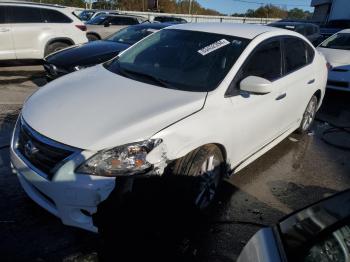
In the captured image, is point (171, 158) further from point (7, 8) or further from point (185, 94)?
point (7, 8)

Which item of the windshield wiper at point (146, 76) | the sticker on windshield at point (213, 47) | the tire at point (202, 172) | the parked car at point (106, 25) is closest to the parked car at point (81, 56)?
the windshield wiper at point (146, 76)

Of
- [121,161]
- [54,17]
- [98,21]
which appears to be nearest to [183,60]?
[121,161]

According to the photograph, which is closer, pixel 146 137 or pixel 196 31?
pixel 146 137

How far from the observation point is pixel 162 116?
2.85 m

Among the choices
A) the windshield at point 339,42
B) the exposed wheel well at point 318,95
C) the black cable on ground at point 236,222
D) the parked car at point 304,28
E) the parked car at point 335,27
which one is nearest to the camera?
the black cable on ground at point 236,222

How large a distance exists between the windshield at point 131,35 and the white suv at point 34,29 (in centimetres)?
216

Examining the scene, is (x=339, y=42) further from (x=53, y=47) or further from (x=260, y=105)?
(x=53, y=47)

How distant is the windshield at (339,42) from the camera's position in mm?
9265

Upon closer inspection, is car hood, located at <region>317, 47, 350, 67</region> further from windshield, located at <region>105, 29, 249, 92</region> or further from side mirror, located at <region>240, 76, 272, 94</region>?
side mirror, located at <region>240, 76, 272, 94</region>

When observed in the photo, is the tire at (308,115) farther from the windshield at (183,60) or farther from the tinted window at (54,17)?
the tinted window at (54,17)

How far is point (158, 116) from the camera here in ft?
9.30

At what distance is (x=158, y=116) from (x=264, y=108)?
1.46m

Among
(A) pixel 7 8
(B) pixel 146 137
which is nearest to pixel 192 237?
(B) pixel 146 137

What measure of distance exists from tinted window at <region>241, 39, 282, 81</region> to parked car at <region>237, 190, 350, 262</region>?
2045mm
